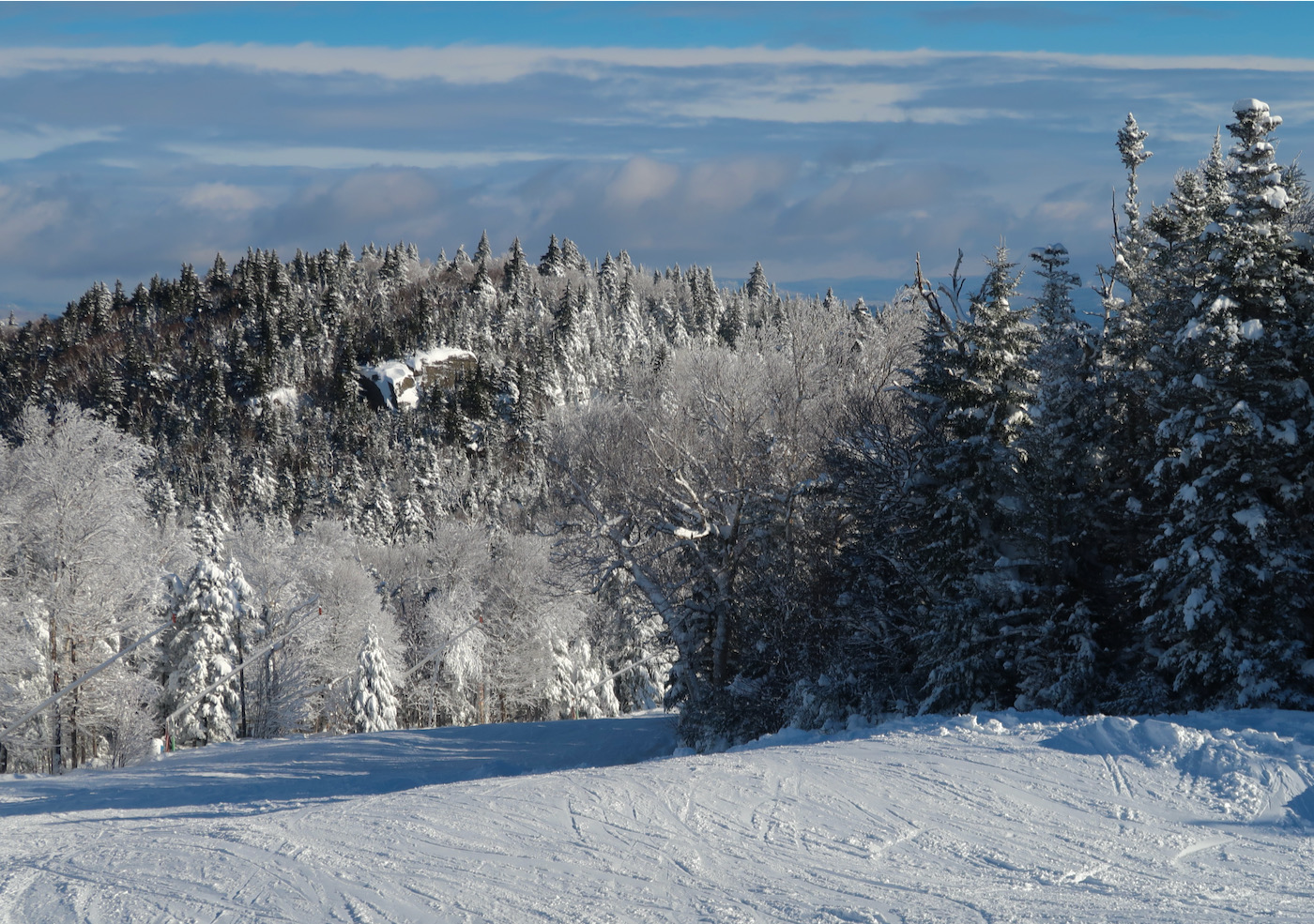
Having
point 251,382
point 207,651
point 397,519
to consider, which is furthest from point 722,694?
point 251,382

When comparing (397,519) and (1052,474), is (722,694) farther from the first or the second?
(397,519)

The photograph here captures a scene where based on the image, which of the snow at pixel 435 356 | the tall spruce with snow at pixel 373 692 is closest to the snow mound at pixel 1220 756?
the tall spruce with snow at pixel 373 692

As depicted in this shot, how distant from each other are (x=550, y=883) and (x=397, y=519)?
93.8 meters

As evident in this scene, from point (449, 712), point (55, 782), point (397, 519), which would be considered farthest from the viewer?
point (397, 519)

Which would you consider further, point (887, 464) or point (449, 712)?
point (449, 712)

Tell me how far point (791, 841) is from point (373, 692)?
37.5m

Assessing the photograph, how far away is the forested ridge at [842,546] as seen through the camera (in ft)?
45.8

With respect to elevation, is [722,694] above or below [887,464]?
below

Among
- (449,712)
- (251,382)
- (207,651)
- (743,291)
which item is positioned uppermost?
(743,291)

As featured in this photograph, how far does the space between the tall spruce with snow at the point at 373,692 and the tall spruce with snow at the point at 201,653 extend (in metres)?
5.22

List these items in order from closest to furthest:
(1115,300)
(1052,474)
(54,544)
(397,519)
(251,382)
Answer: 1. (1052,474)
2. (1115,300)
3. (54,544)
4. (397,519)
5. (251,382)

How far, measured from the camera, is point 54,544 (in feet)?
101

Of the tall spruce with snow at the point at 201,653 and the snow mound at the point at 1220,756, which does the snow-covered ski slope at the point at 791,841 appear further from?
the tall spruce with snow at the point at 201,653

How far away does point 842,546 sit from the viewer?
21.9 m
